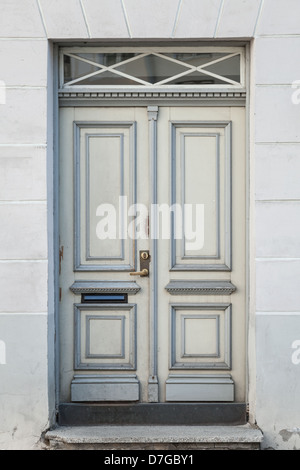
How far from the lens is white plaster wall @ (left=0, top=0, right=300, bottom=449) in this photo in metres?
4.90

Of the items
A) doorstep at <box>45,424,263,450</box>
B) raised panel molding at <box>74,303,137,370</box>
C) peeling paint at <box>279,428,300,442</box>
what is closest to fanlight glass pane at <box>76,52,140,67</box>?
raised panel molding at <box>74,303,137,370</box>

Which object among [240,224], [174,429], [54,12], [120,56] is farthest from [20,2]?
[174,429]

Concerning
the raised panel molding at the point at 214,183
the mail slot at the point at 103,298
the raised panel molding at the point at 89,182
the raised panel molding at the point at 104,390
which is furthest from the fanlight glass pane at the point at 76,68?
the raised panel molding at the point at 104,390

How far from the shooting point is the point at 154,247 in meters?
5.21

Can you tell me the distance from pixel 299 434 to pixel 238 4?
3400 mm

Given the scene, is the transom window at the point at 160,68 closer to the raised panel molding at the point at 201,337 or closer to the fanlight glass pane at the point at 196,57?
the fanlight glass pane at the point at 196,57

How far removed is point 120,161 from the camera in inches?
205

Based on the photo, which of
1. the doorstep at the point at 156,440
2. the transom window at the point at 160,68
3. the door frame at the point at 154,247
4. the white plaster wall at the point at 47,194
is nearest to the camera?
the doorstep at the point at 156,440

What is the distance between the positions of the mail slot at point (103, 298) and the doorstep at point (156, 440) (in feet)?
3.42

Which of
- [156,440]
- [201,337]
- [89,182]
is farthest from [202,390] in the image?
[89,182]

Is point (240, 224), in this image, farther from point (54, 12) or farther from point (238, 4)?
point (54, 12)

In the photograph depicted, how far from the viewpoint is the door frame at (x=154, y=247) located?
197 inches

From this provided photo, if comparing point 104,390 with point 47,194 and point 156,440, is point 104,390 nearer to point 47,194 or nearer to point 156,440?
point 156,440

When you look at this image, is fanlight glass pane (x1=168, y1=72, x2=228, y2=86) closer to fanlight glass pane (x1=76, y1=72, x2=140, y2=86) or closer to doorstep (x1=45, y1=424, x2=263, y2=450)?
fanlight glass pane (x1=76, y1=72, x2=140, y2=86)
